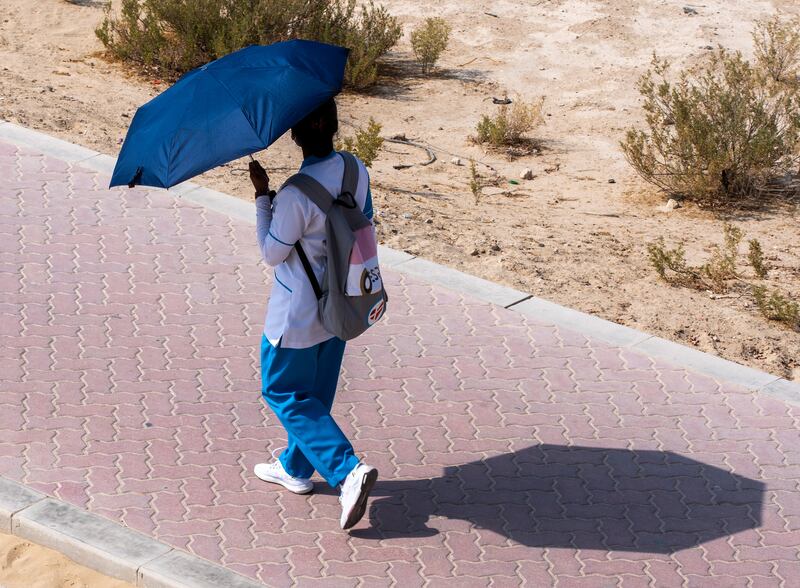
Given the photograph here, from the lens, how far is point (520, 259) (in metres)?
7.62

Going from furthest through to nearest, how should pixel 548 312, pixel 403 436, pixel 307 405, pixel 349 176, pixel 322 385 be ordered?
pixel 548 312, pixel 403 436, pixel 322 385, pixel 307 405, pixel 349 176

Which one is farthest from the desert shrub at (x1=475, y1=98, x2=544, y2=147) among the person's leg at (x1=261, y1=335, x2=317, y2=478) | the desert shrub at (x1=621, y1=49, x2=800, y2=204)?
the person's leg at (x1=261, y1=335, x2=317, y2=478)

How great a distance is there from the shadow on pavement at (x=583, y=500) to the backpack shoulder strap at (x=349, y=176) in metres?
1.42

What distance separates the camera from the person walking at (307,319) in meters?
4.30

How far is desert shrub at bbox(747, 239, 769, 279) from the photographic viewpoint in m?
7.48

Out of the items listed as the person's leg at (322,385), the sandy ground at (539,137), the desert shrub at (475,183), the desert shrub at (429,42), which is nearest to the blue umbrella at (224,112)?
the person's leg at (322,385)

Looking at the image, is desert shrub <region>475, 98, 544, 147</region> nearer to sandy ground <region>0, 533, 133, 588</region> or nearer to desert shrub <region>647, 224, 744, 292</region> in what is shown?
desert shrub <region>647, 224, 744, 292</region>

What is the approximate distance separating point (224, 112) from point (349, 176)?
542mm

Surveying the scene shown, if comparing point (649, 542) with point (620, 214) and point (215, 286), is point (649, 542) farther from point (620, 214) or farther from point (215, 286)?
point (620, 214)

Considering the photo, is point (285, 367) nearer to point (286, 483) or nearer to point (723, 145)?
point (286, 483)

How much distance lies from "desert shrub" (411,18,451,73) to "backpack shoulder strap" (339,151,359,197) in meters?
8.17

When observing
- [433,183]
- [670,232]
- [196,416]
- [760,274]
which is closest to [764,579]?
[196,416]

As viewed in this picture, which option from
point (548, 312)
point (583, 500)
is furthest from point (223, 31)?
point (583, 500)

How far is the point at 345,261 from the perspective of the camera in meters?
4.36
